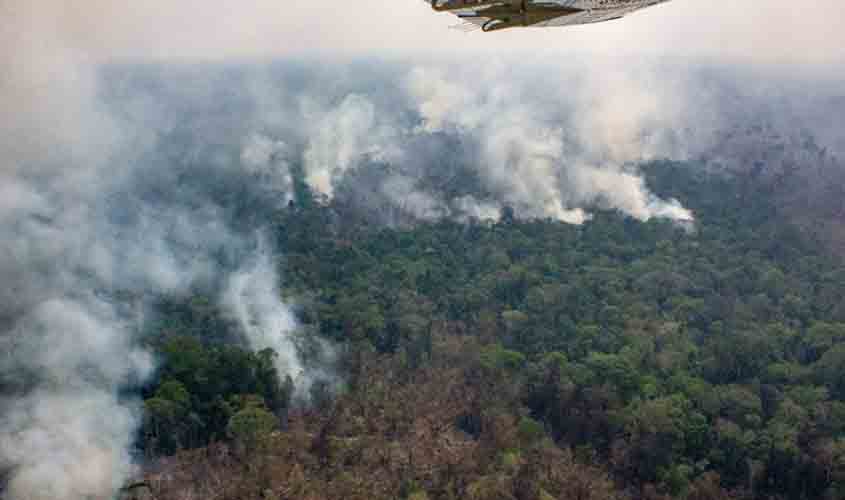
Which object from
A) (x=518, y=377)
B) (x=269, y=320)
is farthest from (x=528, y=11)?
(x=269, y=320)

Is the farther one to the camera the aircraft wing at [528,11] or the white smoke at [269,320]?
the white smoke at [269,320]

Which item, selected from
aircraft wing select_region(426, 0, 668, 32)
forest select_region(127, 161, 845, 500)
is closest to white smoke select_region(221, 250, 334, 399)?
forest select_region(127, 161, 845, 500)

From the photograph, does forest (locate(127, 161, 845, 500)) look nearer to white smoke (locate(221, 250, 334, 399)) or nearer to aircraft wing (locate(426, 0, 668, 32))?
white smoke (locate(221, 250, 334, 399))

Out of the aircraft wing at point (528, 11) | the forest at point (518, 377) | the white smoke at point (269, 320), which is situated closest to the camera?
the aircraft wing at point (528, 11)

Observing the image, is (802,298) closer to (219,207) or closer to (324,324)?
(324,324)

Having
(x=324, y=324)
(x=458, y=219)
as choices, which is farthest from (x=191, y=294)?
(x=458, y=219)

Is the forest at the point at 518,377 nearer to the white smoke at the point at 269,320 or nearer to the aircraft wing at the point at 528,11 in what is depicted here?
the white smoke at the point at 269,320

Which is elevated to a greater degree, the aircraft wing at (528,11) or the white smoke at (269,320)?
the aircraft wing at (528,11)

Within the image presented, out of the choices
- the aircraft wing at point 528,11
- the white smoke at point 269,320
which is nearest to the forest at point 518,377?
the white smoke at point 269,320

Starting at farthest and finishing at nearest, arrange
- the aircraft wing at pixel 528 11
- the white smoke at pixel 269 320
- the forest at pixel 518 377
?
the white smoke at pixel 269 320, the forest at pixel 518 377, the aircraft wing at pixel 528 11

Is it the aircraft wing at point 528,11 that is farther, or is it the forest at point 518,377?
the forest at point 518,377
